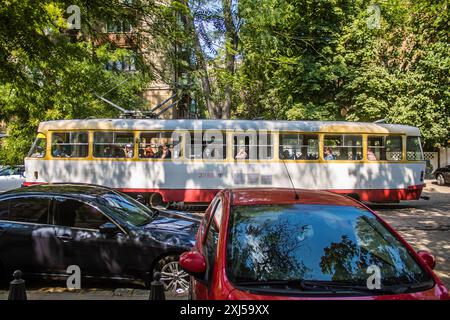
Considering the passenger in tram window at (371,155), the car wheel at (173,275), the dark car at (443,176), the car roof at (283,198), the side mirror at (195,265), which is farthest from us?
the dark car at (443,176)

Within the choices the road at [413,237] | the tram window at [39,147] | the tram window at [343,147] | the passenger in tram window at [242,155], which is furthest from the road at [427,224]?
the tram window at [39,147]

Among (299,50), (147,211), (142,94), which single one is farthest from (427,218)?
(142,94)

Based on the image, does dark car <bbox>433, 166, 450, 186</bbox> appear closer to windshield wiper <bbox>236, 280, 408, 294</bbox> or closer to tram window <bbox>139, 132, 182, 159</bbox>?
tram window <bbox>139, 132, 182, 159</bbox>

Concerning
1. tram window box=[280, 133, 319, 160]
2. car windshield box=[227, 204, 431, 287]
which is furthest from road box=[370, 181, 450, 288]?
car windshield box=[227, 204, 431, 287]

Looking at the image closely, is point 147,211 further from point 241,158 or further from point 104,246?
point 241,158

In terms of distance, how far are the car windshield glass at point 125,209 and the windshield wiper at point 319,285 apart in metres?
3.82

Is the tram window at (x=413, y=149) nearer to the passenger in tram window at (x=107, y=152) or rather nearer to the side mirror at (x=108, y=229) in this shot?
the passenger in tram window at (x=107, y=152)

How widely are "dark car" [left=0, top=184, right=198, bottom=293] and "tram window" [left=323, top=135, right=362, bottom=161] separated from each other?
960cm

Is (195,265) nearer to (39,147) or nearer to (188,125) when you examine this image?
(188,125)

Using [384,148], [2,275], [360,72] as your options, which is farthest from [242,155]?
[360,72]

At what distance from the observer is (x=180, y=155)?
586 inches

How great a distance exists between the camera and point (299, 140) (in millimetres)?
15117

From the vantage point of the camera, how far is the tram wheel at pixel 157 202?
49.3ft

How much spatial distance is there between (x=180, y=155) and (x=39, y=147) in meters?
4.79
